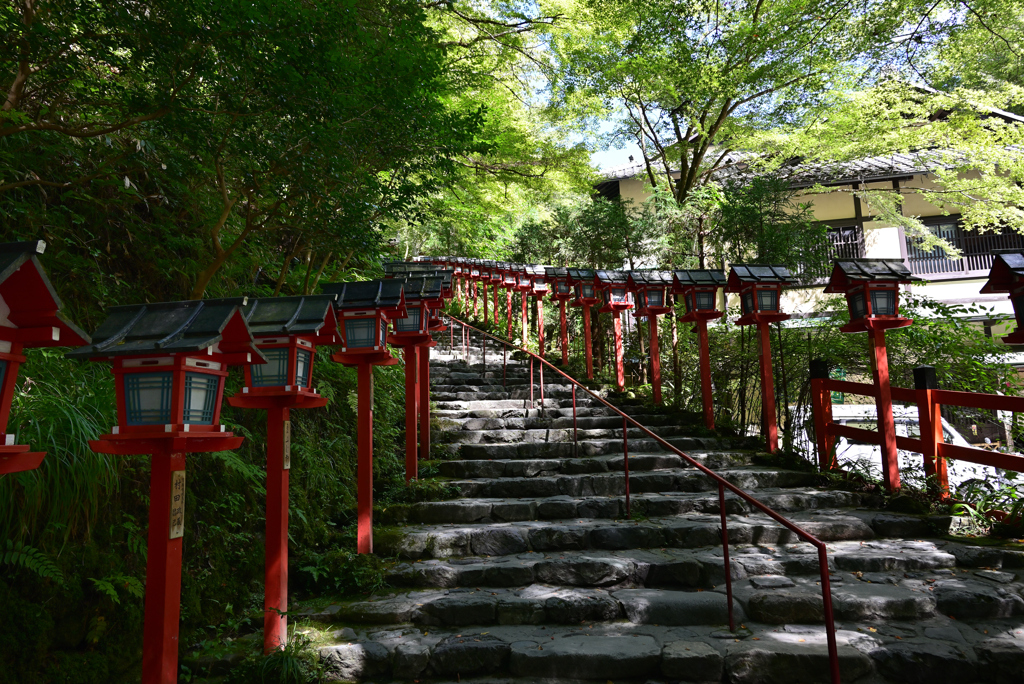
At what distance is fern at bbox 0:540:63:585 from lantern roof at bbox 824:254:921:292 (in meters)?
7.45

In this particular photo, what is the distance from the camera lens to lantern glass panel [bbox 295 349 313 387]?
3948 millimetres

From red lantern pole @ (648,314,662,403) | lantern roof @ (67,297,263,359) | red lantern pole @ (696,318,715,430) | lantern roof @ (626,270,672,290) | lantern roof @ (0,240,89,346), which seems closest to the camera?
lantern roof @ (0,240,89,346)

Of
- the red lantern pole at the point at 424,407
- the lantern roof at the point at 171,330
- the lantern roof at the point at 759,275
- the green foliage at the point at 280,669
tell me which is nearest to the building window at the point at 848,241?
the lantern roof at the point at 759,275

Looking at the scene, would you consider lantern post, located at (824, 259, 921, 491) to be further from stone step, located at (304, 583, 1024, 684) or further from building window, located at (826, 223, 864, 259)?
building window, located at (826, 223, 864, 259)

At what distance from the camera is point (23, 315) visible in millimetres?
2227

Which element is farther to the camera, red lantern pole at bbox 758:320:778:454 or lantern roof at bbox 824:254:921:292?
red lantern pole at bbox 758:320:778:454

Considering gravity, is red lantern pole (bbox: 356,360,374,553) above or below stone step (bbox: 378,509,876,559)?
above

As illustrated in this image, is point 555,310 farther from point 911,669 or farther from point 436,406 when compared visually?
point 911,669

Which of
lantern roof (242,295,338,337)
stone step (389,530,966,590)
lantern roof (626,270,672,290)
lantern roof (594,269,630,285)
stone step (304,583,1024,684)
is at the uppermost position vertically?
lantern roof (594,269,630,285)

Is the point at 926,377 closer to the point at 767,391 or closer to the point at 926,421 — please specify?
the point at 926,421

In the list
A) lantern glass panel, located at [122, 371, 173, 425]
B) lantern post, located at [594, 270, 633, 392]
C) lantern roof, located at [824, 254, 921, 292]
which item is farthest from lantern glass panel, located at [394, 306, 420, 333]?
lantern roof, located at [824, 254, 921, 292]

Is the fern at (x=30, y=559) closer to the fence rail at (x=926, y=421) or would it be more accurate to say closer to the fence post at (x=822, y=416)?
the fence rail at (x=926, y=421)

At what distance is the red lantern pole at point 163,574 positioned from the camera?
108 inches

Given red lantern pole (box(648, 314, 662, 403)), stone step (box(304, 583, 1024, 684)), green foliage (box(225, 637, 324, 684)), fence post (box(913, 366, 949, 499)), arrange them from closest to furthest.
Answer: green foliage (box(225, 637, 324, 684)), stone step (box(304, 583, 1024, 684)), fence post (box(913, 366, 949, 499)), red lantern pole (box(648, 314, 662, 403))
